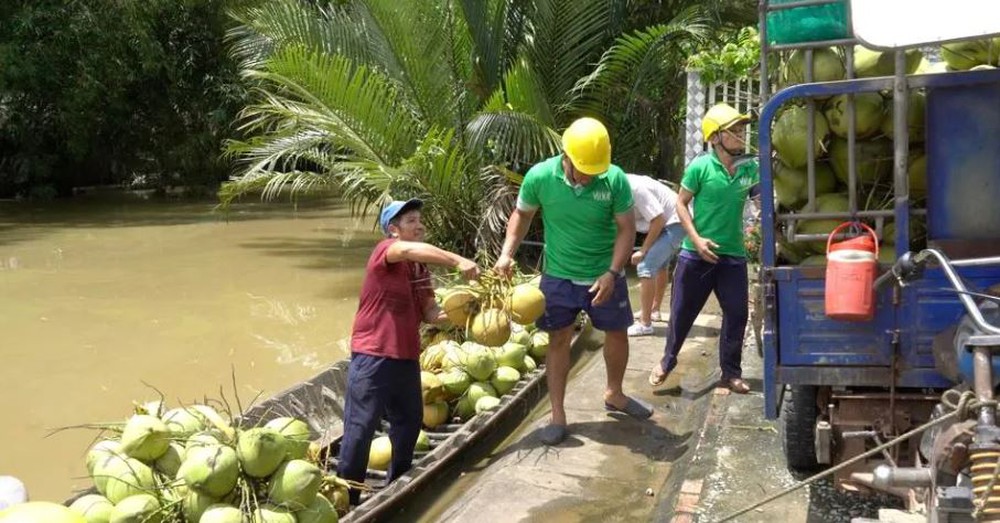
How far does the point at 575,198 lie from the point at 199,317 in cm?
719

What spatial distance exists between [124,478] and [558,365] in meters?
2.47

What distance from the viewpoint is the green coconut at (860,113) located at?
359 cm

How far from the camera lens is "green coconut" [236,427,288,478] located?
3781 mm

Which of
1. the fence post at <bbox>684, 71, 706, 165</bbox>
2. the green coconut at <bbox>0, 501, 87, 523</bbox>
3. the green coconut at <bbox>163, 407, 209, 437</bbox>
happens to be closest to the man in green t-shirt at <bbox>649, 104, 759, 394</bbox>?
the green coconut at <bbox>163, 407, 209, 437</bbox>

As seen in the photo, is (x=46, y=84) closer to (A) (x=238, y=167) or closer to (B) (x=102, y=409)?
(A) (x=238, y=167)

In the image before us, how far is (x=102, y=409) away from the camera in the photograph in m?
7.87

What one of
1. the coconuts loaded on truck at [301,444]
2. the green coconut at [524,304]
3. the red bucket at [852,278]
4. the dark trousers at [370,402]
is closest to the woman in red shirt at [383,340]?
the dark trousers at [370,402]

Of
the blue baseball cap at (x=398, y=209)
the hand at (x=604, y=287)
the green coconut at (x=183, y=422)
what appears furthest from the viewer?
the hand at (x=604, y=287)

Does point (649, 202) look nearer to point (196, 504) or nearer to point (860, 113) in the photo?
point (860, 113)

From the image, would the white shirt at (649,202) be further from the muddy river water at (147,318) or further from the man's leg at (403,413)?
the muddy river water at (147,318)

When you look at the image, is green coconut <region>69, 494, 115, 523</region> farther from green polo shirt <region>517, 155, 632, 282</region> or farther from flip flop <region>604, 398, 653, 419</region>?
flip flop <region>604, 398, 653, 419</region>

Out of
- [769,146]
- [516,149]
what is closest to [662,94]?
[516,149]

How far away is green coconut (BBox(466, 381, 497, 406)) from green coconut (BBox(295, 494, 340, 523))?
225 cm

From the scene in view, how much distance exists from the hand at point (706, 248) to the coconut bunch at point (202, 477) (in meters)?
2.71
